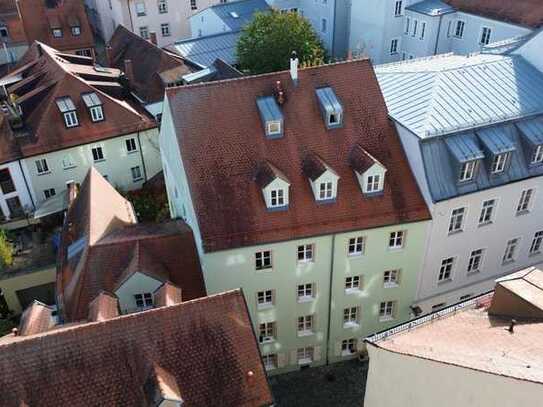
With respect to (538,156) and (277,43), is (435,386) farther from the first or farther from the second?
(277,43)

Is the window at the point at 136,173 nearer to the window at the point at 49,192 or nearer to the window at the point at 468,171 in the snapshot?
the window at the point at 49,192

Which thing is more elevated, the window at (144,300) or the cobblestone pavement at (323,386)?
the window at (144,300)

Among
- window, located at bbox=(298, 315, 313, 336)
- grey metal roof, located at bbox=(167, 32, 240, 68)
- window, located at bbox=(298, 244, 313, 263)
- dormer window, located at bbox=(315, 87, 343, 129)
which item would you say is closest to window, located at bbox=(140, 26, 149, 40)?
grey metal roof, located at bbox=(167, 32, 240, 68)

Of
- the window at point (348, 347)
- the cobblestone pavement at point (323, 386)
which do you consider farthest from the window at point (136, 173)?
the window at point (348, 347)

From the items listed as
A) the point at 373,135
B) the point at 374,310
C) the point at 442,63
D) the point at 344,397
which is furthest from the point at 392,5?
the point at 344,397

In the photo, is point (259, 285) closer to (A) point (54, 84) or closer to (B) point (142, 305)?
(B) point (142, 305)

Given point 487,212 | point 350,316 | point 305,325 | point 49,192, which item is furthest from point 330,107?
point 49,192
